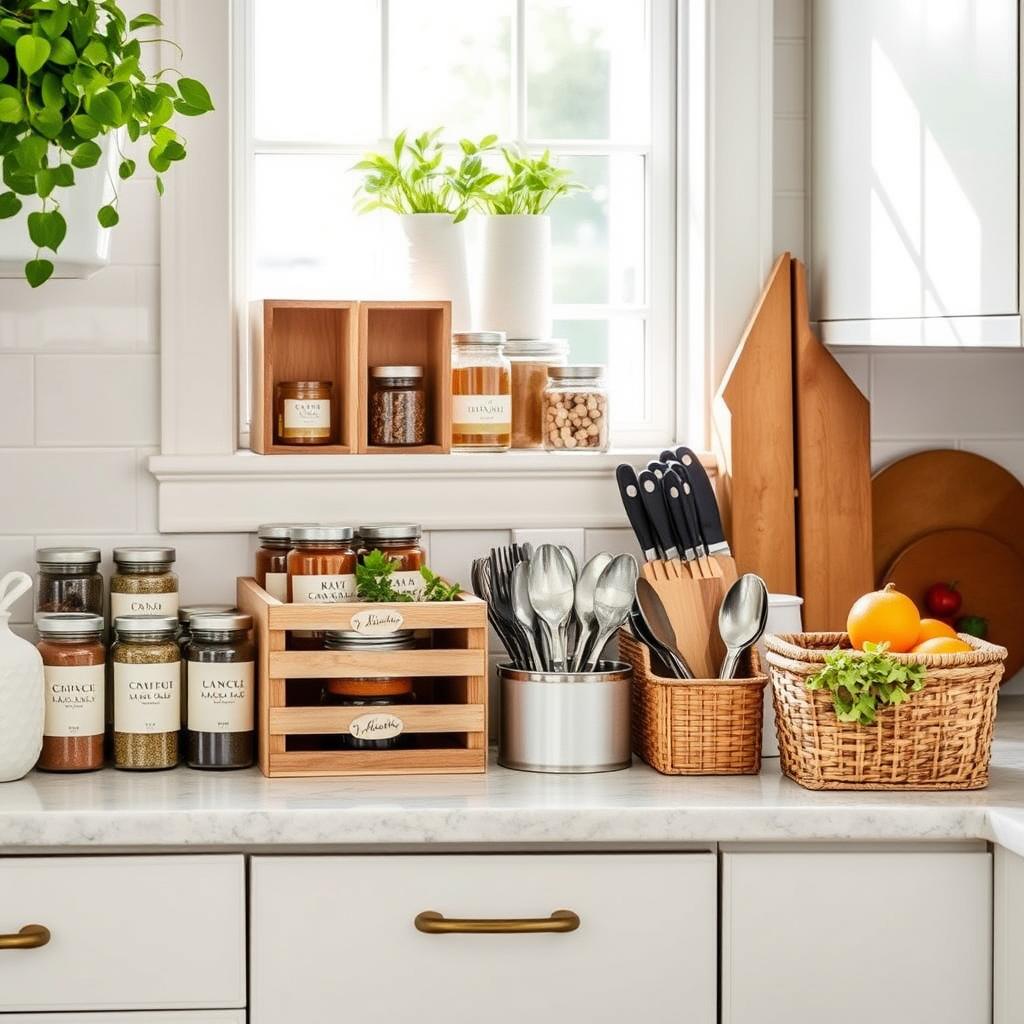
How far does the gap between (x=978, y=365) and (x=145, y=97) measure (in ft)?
4.14

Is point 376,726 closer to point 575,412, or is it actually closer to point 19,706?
point 19,706

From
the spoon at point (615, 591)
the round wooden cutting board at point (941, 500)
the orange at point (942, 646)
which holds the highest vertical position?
the round wooden cutting board at point (941, 500)

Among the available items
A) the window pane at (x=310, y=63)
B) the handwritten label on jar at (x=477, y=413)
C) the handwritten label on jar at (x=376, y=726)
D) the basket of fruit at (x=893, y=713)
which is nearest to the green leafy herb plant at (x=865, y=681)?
the basket of fruit at (x=893, y=713)

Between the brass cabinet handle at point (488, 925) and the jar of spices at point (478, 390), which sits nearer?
the brass cabinet handle at point (488, 925)

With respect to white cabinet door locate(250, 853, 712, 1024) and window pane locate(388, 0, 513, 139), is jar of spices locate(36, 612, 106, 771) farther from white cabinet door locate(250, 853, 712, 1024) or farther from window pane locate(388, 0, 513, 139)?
window pane locate(388, 0, 513, 139)

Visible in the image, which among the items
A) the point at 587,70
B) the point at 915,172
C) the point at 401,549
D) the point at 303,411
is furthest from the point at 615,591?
the point at 587,70

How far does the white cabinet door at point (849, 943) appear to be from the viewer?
1.58m

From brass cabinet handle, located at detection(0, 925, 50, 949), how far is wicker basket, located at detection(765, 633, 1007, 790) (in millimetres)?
852

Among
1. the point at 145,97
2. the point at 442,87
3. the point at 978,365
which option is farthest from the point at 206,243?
the point at 978,365

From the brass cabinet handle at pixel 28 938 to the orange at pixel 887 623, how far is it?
0.96 m

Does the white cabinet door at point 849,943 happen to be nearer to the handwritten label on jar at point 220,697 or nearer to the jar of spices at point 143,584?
the handwritten label on jar at point 220,697

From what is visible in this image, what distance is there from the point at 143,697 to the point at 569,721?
514mm

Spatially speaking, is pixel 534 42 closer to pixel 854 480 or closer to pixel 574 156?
pixel 574 156

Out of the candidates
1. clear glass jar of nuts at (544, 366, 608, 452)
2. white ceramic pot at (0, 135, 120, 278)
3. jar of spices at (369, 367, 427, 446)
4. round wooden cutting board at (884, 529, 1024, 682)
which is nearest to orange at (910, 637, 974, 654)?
round wooden cutting board at (884, 529, 1024, 682)
